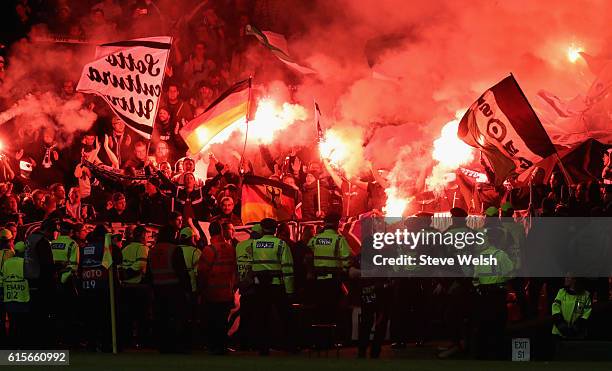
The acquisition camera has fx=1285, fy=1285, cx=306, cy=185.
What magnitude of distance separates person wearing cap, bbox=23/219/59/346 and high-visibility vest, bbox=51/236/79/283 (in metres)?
0.24

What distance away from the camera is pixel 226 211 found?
59.8 feet

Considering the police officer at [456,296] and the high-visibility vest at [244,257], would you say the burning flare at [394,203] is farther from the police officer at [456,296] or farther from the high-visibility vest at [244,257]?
the high-visibility vest at [244,257]

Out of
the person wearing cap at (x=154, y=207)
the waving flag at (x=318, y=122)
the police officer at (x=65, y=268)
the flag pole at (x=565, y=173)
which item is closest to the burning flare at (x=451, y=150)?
the waving flag at (x=318, y=122)

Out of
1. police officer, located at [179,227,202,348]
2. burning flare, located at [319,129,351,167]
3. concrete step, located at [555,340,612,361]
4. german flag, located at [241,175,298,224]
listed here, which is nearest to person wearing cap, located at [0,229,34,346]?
police officer, located at [179,227,202,348]

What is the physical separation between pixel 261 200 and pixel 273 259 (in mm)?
3469

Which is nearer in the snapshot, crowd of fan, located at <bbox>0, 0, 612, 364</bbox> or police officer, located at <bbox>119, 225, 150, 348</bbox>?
police officer, located at <bbox>119, 225, 150, 348</bbox>

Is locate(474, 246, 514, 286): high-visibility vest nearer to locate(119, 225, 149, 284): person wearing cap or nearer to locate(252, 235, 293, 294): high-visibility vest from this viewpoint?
locate(252, 235, 293, 294): high-visibility vest

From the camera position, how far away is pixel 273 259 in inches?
591

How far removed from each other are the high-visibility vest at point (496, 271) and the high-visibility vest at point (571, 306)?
0.66m

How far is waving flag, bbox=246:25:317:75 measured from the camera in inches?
825

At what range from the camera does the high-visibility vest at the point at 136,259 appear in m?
15.9

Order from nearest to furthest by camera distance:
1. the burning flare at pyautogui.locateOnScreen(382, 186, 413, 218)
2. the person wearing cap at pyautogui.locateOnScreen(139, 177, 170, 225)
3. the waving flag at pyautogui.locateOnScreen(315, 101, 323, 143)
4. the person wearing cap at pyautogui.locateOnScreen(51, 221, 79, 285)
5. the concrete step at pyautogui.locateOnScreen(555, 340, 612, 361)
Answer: the concrete step at pyautogui.locateOnScreen(555, 340, 612, 361) < the person wearing cap at pyautogui.locateOnScreen(51, 221, 79, 285) < the person wearing cap at pyautogui.locateOnScreen(139, 177, 170, 225) < the burning flare at pyautogui.locateOnScreen(382, 186, 413, 218) < the waving flag at pyautogui.locateOnScreen(315, 101, 323, 143)

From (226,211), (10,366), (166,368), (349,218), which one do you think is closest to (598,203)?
(349,218)

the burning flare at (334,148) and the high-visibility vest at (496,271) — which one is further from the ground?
the burning flare at (334,148)
